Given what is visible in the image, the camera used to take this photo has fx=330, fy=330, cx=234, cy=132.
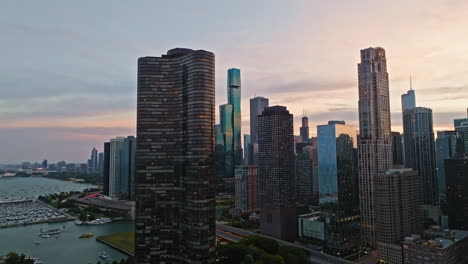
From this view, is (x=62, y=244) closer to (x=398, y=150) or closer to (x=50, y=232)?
(x=50, y=232)

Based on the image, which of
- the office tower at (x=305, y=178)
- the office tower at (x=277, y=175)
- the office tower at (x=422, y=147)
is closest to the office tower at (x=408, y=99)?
the office tower at (x=422, y=147)

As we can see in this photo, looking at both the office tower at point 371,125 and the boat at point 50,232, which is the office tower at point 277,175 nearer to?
the office tower at point 371,125

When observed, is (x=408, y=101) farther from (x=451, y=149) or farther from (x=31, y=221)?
(x=31, y=221)

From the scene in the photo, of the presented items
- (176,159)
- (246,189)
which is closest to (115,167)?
(246,189)

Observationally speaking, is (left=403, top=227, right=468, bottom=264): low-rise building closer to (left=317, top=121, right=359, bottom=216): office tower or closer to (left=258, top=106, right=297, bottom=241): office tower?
(left=317, top=121, right=359, bottom=216): office tower

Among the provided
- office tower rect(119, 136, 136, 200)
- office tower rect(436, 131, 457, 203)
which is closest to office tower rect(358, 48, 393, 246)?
office tower rect(436, 131, 457, 203)
